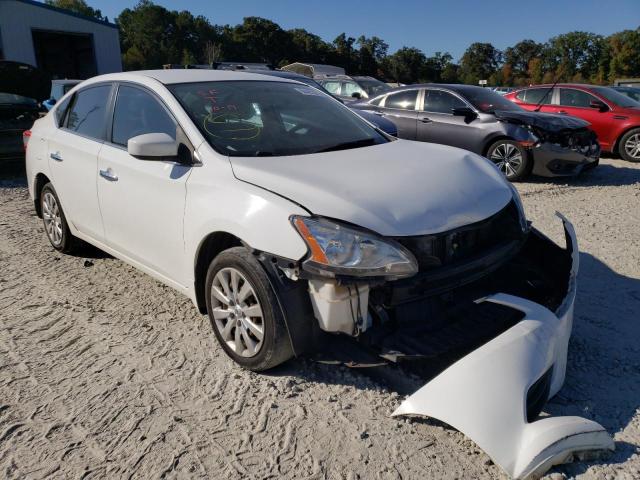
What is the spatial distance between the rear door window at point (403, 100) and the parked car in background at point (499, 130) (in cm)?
2

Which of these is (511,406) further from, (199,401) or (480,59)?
(480,59)

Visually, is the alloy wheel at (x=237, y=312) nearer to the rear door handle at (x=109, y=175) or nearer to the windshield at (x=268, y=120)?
the windshield at (x=268, y=120)

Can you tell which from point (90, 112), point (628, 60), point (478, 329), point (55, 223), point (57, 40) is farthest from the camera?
point (628, 60)

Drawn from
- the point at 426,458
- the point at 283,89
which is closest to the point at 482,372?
the point at 426,458

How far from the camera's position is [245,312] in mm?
2799

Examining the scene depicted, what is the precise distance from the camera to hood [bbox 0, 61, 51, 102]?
17.4m

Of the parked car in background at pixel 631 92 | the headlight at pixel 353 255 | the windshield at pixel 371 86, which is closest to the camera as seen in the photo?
the headlight at pixel 353 255

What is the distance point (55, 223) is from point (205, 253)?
8.22 ft

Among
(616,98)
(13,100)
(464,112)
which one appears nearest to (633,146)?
(616,98)

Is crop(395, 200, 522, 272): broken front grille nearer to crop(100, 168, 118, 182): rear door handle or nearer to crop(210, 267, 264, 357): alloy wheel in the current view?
crop(210, 267, 264, 357): alloy wheel

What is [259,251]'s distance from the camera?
2633mm

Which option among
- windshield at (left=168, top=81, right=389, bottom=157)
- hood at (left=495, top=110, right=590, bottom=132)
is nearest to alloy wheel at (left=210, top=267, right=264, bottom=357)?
windshield at (left=168, top=81, right=389, bottom=157)

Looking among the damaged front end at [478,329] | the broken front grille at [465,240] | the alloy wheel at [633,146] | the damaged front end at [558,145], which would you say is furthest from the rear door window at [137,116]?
the alloy wheel at [633,146]

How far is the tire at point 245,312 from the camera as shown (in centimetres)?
261
